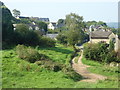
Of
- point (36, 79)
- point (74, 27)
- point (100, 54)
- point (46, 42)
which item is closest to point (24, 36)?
point (46, 42)

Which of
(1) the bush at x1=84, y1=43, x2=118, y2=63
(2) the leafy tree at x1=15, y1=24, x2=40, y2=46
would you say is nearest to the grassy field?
(1) the bush at x1=84, y1=43, x2=118, y2=63

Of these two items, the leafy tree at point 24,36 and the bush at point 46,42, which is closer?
the leafy tree at point 24,36

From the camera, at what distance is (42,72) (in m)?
13.4

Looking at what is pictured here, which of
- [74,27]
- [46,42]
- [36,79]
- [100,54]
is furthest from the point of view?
[74,27]

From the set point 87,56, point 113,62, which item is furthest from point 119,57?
point 87,56

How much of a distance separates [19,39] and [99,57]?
1226 cm

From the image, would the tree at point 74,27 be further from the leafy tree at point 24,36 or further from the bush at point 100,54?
the bush at point 100,54

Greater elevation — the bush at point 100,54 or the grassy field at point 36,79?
the bush at point 100,54

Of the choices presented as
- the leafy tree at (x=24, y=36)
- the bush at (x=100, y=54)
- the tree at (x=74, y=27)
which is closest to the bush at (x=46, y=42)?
the leafy tree at (x=24, y=36)

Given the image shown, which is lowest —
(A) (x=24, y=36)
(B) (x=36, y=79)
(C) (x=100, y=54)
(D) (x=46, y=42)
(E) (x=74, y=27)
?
(B) (x=36, y=79)

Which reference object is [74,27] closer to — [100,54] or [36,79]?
[100,54]

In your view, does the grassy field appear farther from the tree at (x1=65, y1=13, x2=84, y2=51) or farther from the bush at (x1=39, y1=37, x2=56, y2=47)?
the tree at (x1=65, y1=13, x2=84, y2=51)

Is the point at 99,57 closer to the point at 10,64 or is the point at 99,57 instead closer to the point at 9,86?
the point at 10,64

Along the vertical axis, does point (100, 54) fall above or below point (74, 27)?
below
